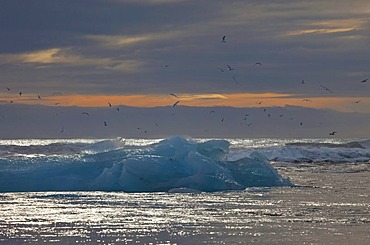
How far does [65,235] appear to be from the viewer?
50.8ft

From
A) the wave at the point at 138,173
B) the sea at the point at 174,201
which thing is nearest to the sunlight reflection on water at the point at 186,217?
the sea at the point at 174,201

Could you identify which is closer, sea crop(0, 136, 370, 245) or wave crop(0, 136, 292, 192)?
sea crop(0, 136, 370, 245)

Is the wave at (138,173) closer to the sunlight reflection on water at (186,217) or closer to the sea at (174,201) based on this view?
the sea at (174,201)

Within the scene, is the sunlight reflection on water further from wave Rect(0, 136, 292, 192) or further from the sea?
wave Rect(0, 136, 292, 192)

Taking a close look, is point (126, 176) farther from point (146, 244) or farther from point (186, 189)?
point (146, 244)

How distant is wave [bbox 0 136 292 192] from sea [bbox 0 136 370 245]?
39 mm

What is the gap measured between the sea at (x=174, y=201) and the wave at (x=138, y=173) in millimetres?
39

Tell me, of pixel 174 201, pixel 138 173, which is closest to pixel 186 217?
pixel 174 201

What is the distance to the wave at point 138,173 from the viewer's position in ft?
→ 87.5

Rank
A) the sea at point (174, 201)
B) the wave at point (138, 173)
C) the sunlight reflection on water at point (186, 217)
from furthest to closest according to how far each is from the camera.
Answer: the wave at point (138, 173) → the sea at point (174, 201) → the sunlight reflection on water at point (186, 217)

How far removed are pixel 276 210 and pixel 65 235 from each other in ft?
21.5

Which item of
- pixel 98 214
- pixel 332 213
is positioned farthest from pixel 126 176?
pixel 332 213

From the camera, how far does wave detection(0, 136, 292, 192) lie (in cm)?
2666

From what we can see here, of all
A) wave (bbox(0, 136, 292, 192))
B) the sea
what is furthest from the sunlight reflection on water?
wave (bbox(0, 136, 292, 192))
